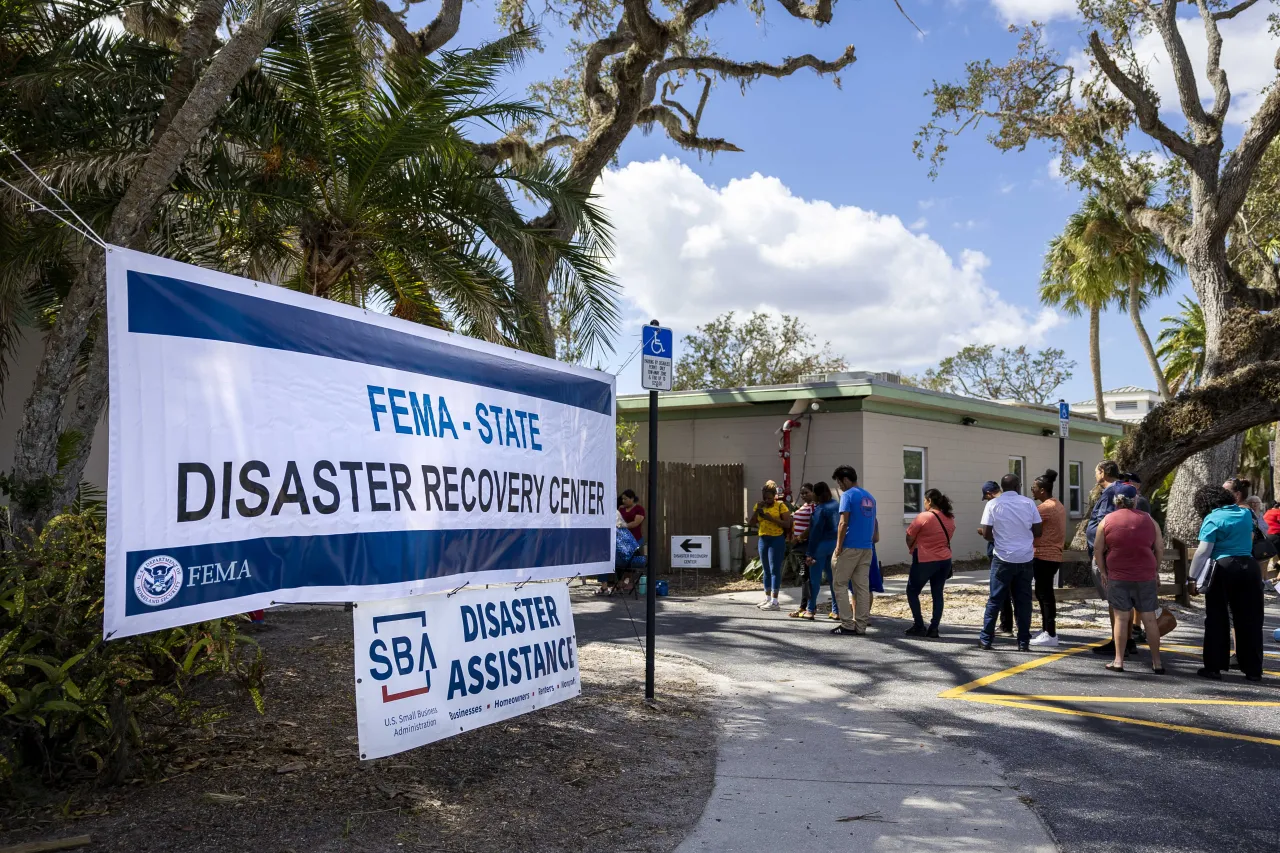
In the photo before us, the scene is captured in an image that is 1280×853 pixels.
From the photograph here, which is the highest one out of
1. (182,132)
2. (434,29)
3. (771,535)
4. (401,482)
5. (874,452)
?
(434,29)

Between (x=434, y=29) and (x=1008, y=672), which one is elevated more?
(x=434, y=29)

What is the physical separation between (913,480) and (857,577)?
968 cm

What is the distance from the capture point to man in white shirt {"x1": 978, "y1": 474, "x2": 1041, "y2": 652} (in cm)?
1013

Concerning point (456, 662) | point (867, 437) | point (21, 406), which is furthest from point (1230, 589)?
point (21, 406)

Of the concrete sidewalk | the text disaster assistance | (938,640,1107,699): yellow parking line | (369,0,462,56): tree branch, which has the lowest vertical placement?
the concrete sidewalk

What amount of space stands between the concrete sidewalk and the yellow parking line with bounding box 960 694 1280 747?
106 cm

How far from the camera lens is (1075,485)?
26.1 metres

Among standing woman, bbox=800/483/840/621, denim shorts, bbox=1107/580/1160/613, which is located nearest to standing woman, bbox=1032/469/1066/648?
denim shorts, bbox=1107/580/1160/613

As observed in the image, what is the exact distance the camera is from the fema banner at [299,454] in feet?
12.6

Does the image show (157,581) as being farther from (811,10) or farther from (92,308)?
(811,10)

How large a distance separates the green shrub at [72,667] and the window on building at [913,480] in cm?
1648

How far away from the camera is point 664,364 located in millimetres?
7715

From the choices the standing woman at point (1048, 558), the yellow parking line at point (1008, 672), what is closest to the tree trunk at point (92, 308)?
the yellow parking line at point (1008, 672)

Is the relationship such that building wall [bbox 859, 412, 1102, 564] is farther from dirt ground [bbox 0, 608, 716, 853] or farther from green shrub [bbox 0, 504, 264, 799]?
green shrub [bbox 0, 504, 264, 799]
